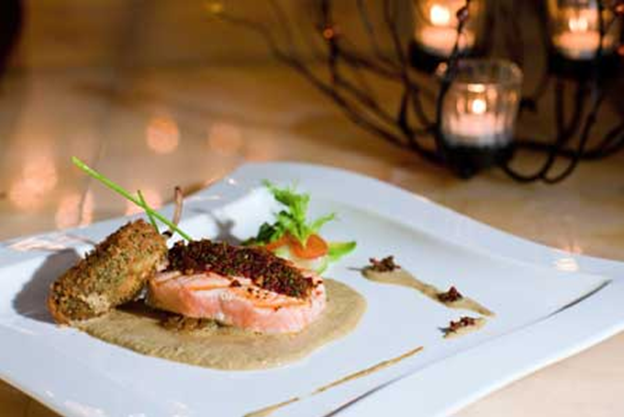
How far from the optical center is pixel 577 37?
2518mm

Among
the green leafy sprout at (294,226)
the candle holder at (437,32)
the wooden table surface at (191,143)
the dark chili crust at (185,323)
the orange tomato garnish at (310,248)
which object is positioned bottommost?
the wooden table surface at (191,143)

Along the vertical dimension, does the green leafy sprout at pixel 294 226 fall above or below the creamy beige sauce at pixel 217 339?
above

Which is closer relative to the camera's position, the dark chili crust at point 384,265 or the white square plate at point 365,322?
the white square plate at point 365,322

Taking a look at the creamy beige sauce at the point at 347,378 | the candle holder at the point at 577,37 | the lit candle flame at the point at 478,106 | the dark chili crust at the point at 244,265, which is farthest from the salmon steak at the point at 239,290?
the candle holder at the point at 577,37

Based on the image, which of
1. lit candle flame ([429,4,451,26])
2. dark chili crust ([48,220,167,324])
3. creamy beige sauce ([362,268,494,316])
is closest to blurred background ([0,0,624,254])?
lit candle flame ([429,4,451,26])

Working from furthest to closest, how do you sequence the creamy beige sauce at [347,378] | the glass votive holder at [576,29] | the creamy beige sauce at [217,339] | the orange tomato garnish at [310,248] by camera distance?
the glass votive holder at [576,29] → the orange tomato garnish at [310,248] → the creamy beige sauce at [217,339] → the creamy beige sauce at [347,378]

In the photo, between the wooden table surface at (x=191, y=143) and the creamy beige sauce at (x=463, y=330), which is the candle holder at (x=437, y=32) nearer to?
the wooden table surface at (x=191, y=143)

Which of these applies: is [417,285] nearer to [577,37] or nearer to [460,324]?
[460,324]

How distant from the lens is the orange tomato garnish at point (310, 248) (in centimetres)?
195

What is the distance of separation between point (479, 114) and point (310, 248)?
53cm

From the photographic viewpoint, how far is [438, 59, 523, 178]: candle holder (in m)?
2.33

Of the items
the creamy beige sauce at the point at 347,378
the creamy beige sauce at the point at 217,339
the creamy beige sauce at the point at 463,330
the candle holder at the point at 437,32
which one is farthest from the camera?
the candle holder at the point at 437,32

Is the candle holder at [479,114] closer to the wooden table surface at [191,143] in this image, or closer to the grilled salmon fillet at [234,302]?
the wooden table surface at [191,143]

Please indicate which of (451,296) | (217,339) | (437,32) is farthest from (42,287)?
(437,32)
